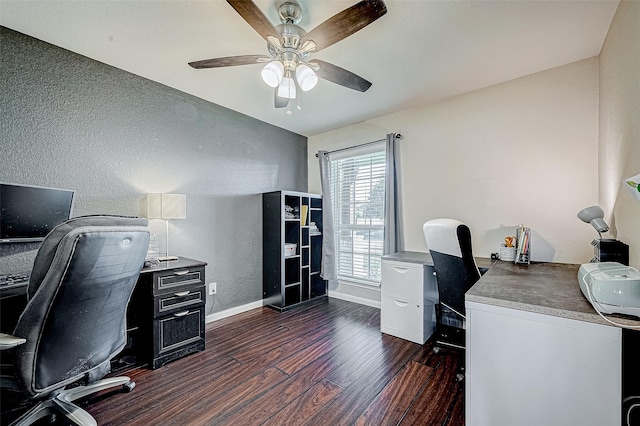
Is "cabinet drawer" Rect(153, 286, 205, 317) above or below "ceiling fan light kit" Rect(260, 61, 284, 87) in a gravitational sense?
below

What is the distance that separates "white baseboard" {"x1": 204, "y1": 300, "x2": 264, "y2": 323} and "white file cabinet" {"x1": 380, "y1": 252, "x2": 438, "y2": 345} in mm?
1563

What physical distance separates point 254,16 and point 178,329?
223cm

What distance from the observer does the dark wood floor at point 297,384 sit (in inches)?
60.9

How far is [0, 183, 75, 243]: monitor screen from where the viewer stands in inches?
65.8

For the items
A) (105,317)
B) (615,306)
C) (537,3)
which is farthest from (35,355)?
(537,3)

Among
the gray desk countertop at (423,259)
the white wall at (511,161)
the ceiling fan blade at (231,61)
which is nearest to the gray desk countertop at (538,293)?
the gray desk countertop at (423,259)

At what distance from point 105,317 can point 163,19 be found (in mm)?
1808

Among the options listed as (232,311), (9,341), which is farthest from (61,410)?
(232,311)

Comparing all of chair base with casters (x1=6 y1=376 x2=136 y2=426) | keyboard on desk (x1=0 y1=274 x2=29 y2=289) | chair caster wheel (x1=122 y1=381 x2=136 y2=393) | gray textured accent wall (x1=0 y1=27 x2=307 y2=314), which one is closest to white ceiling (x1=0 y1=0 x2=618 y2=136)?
gray textured accent wall (x1=0 y1=27 x2=307 y2=314)

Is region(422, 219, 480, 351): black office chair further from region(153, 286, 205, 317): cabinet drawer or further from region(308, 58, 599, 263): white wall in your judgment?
region(153, 286, 205, 317): cabinet drawer

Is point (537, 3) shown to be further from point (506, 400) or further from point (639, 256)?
point (506, 400)

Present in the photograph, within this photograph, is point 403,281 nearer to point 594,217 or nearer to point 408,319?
point 408,319

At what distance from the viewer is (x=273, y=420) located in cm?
152

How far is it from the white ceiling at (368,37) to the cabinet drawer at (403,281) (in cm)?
173
